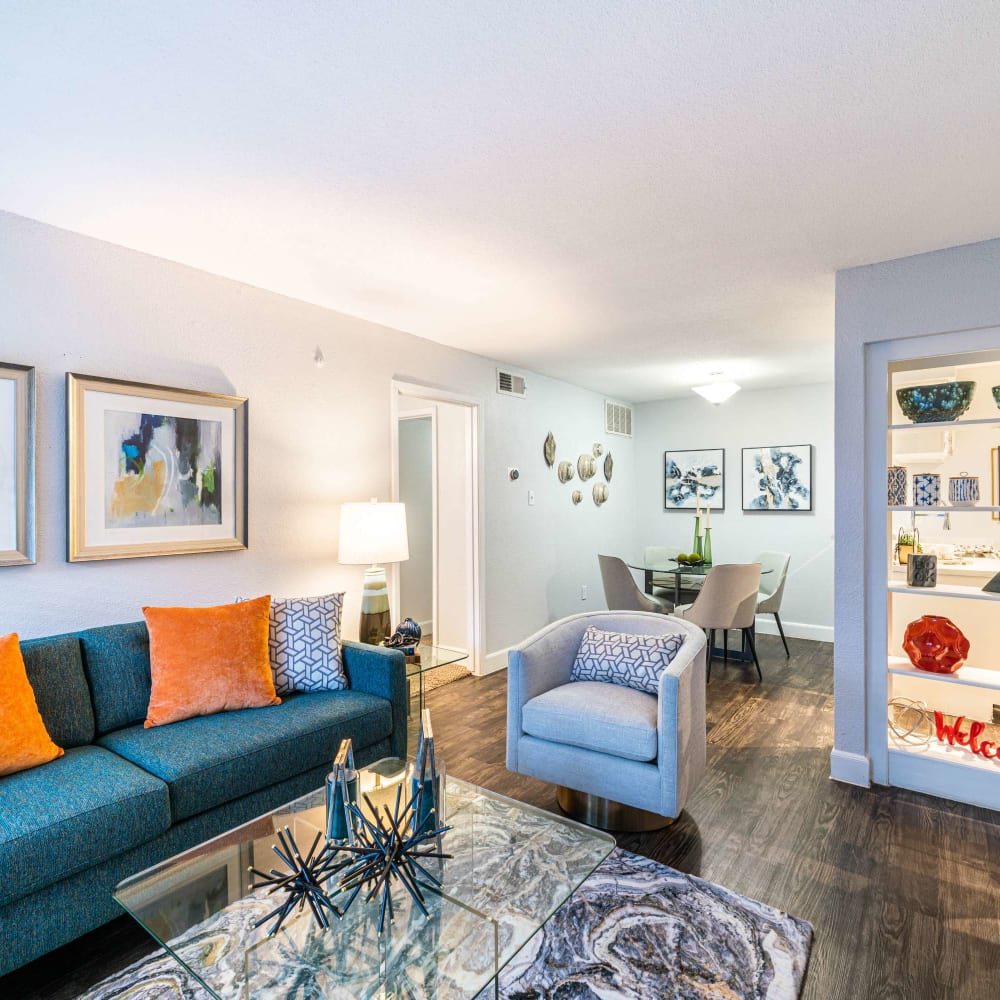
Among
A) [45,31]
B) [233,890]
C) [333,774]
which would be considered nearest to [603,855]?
[333,774]

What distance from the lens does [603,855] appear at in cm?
159

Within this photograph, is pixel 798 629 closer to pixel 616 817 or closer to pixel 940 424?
pixel 940 424

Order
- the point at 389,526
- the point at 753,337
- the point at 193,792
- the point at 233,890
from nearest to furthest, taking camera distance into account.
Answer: the point at 233,890 < the point at 193,792 < the point at 389,526 < the point at 753,337

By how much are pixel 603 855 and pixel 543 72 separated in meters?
1.99

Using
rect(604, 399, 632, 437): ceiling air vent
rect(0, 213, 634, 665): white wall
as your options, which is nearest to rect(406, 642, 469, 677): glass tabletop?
rect(0, 213, 634, 665): white wall

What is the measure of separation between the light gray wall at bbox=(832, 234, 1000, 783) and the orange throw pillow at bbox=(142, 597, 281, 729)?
2.55 metres

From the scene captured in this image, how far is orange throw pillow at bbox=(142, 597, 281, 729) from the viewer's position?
2.31 m

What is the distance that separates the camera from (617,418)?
6.28 meters

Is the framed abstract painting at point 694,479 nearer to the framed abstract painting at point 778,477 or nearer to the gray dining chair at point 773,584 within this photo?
the framed abstract painting at point 778,477

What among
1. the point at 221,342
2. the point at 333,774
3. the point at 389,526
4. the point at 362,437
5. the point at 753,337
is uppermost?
the point at 753,337

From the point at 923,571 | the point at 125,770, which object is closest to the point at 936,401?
the point at 923,571

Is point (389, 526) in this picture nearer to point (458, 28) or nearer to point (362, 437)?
point (362, 437)

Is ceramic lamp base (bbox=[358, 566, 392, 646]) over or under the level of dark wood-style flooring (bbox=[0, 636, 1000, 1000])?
over

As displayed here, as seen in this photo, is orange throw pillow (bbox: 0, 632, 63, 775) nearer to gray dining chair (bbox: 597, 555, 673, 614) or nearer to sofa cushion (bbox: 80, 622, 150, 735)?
sofa cushion (bbox: 80, 622, 150, 735)
